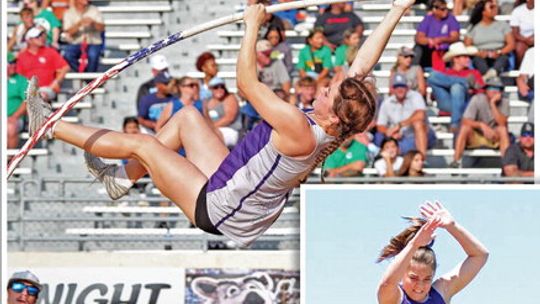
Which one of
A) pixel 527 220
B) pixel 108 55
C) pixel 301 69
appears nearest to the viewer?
pixel 527 220

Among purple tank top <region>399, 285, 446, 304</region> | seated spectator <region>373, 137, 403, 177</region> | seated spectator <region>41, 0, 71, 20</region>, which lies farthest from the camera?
seated spectator <region>41, 0, 71, 20</region>

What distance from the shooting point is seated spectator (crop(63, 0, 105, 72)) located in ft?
40.5

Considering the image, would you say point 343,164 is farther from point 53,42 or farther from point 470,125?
point 53,42

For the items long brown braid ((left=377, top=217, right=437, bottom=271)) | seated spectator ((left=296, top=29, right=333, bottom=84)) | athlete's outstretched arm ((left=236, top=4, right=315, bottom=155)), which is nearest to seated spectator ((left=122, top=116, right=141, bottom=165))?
seated spectator ((left=296, top=29, right=333, bottom=84))

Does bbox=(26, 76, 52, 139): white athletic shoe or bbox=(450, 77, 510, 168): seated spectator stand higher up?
bbox=(450, 77, 510, 168): seated spectator

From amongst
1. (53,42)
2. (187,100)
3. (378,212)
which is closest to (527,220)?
(378,212)

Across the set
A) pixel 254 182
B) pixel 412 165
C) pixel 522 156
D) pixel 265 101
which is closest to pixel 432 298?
pixel 254 182

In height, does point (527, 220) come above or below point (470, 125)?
below

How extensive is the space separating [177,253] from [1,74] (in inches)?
115

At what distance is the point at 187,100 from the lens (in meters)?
11.3

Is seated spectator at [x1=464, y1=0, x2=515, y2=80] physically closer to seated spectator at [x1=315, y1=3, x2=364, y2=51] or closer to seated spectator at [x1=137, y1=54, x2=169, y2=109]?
seated spectator at [x1=315, y1=3, x2=364, y2=51]

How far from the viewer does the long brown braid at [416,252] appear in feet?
26.8

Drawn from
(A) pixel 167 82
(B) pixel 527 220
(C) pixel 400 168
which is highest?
(A) pixel 167 82

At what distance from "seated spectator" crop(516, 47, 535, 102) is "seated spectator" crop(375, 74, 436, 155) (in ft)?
2.57
